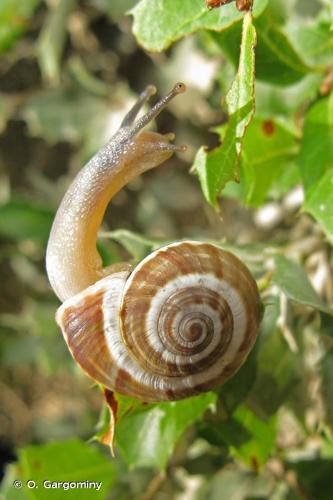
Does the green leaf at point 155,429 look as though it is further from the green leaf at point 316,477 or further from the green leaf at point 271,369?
the green leaf at point 316,477

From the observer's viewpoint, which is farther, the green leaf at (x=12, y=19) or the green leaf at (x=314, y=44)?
the green leaf at (x=12, y=19)

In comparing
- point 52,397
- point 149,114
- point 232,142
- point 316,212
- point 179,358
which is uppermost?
point 149,114

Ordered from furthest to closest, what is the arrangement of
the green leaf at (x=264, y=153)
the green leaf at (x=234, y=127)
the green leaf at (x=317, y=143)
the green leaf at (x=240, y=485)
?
the green leaf at (x=240, y=485)
the green leaf at (x=264, y=153)
the green leaf at (x=317, y=143)
the green leaf at (x=234, y=127)

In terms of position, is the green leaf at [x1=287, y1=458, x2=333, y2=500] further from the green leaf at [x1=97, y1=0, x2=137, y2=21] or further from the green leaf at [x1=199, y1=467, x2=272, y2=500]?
the green leaf at [x1=97, y1=0, x2=137, y2=21]

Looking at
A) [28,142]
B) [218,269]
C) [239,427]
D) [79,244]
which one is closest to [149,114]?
[79,244]

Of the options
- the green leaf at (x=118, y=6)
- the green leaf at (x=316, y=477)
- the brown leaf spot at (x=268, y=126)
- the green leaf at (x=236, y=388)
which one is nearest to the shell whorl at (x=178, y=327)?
the green leaf at (x=236, y=388)

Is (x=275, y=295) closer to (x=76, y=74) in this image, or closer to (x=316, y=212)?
(x=316, y=212)

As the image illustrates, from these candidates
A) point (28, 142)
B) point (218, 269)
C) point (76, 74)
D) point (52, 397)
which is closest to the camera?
point (218, 269)
